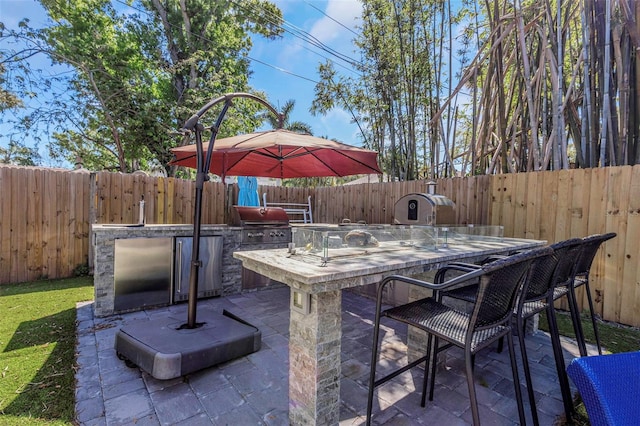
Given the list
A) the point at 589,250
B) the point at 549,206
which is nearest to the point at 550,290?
the point at 589,250

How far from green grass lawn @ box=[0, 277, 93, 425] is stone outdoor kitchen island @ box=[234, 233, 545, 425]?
56.4 inches

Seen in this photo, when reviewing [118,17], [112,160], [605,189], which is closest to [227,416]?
[605,189]

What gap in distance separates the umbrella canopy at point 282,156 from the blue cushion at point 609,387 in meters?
2.35

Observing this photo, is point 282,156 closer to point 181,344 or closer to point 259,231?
point 259,231

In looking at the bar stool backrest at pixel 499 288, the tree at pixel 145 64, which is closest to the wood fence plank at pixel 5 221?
the tree at pixel 145 64

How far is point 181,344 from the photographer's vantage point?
2.30m

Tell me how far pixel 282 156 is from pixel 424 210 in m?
2.12

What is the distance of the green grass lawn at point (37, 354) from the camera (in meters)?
1.85

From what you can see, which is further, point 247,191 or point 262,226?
point 247,191

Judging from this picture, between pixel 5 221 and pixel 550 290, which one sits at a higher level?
pixel 5 221

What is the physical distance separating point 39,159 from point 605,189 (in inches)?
619

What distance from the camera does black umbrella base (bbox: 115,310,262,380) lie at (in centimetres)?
212

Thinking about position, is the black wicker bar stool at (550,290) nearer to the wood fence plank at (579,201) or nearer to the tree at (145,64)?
the wood fence plank at (579,201)

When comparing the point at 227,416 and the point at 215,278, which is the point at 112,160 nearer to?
the point at 215,278
